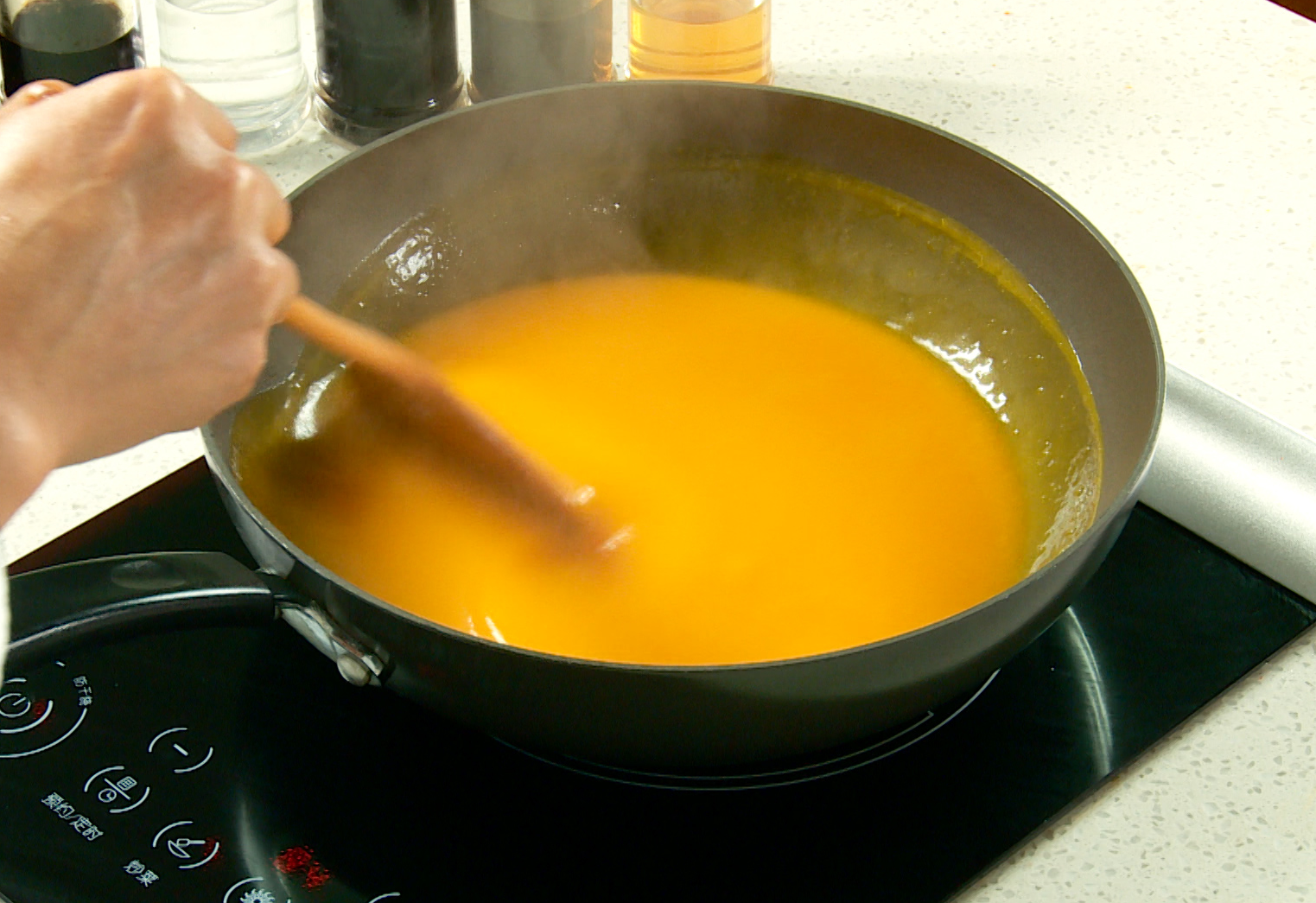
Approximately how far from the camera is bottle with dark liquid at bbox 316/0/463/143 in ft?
3.56

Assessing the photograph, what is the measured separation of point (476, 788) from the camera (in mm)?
726

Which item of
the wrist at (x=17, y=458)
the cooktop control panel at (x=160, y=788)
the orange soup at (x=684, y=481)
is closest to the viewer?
the wrist at (x=17, y=458)

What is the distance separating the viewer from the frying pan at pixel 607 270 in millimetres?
595

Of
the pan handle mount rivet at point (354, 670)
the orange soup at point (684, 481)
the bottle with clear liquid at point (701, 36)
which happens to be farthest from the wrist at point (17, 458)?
the bottle with clear liquid at point (701, 36)

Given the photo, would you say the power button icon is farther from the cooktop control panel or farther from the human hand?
the human hand

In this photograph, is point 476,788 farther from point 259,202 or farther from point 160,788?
point 259,202

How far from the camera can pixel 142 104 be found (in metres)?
0.64

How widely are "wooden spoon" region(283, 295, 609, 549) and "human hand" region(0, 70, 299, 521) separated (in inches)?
4.8

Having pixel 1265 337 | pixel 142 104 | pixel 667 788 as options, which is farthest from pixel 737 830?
pixel 1265 337

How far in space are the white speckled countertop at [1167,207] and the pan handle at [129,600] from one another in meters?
0.24

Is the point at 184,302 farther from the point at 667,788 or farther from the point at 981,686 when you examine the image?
the point at 981,686

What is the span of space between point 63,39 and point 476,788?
64 cm

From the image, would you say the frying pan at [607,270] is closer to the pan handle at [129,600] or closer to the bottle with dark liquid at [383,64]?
the pan handle at [129,600]

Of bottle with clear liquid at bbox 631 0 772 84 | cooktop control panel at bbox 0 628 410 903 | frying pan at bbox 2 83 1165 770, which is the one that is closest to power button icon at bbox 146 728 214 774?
cooktop control panel at bbox 0 628 410 903
